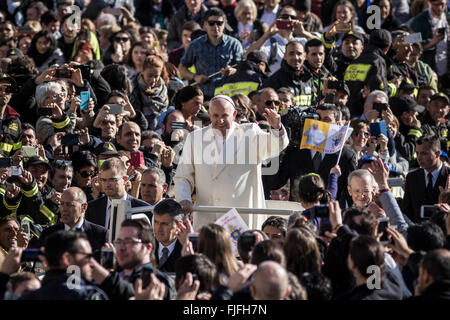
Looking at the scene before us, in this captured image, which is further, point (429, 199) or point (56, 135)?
point (56, 135)

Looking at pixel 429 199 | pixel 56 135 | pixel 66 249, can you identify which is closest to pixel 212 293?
pixel 66 249

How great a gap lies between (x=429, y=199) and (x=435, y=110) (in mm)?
3585

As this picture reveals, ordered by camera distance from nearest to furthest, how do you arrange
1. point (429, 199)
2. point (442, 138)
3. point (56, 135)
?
1. point (429, 199)
2. point (56, 135)
3. point (442, 138)

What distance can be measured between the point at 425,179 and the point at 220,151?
230 centimetres

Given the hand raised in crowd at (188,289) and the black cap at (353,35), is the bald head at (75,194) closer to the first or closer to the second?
the hand raised in crowd at (188,289)

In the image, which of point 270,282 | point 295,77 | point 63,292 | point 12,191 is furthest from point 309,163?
point 63,292

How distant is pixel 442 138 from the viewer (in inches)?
512

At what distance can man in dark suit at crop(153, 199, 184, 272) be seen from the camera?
28.0 ft

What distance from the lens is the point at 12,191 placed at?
32.9 feet

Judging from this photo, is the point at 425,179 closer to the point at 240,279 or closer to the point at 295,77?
the point at 295,77
